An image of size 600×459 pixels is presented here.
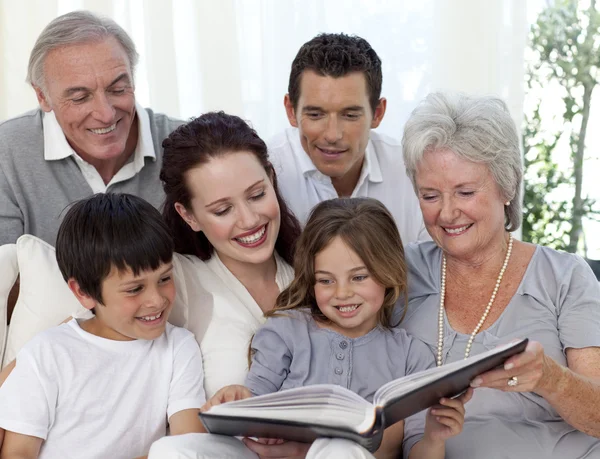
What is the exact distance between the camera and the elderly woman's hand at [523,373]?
1700mm

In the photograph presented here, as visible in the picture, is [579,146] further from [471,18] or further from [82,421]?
[82,421]

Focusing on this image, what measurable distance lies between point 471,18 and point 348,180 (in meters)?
0.99

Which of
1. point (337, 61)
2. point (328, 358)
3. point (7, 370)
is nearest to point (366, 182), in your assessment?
point (337, 61)

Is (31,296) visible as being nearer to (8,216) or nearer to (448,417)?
(8,216)

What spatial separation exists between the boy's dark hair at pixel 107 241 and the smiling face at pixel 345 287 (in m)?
0.39

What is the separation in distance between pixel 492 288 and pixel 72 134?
1371 millimetres

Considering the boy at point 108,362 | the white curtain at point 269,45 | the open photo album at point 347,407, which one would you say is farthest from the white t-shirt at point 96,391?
the white curtain at point 269,45

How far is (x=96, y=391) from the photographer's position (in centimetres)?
204

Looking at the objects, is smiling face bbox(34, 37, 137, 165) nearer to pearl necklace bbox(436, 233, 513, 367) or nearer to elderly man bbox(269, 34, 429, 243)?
elderly man bbox(269, 34, 429, 243)

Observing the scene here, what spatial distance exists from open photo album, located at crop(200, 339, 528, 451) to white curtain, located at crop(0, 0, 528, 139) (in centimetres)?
198

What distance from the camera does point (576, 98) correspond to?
389cm

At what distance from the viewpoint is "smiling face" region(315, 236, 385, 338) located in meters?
2.08

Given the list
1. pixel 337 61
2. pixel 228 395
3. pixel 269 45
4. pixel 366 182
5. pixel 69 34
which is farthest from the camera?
pixel 269 45

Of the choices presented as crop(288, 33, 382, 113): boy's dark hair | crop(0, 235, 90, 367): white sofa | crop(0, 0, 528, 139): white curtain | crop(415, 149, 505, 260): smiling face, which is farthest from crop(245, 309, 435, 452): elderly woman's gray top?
crop(0, 0, 528, 139): white curtain
